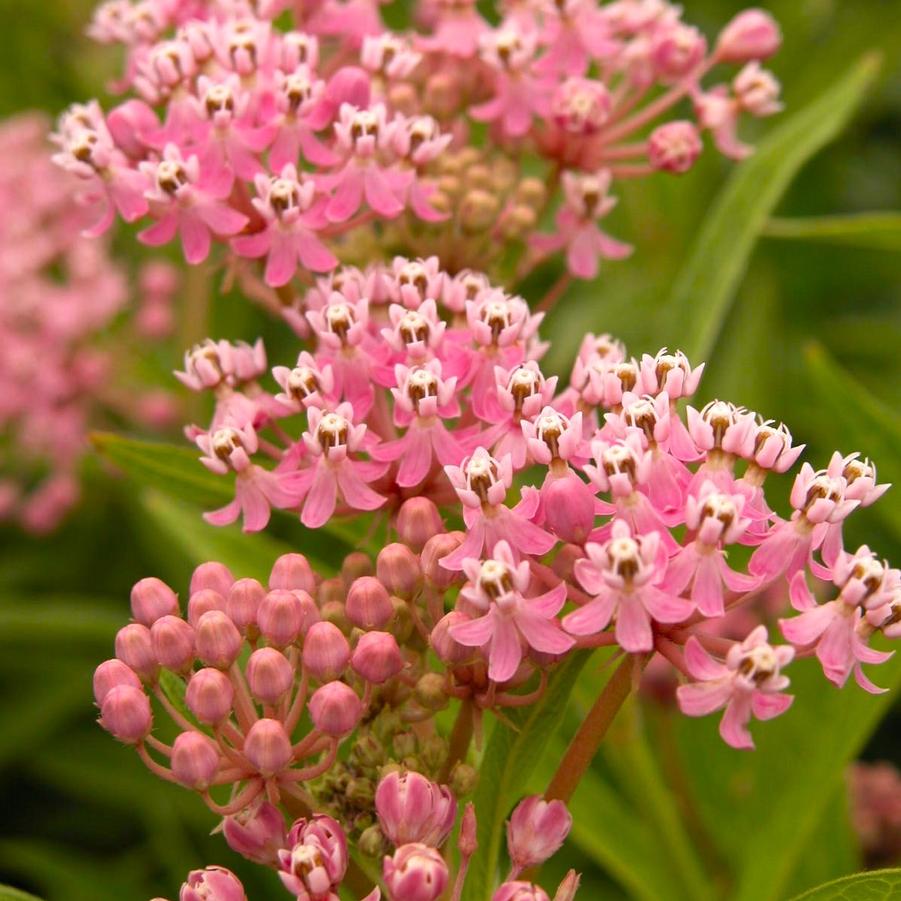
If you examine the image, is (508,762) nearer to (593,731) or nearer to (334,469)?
(593,731)

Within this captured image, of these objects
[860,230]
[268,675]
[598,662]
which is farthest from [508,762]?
[860,230]

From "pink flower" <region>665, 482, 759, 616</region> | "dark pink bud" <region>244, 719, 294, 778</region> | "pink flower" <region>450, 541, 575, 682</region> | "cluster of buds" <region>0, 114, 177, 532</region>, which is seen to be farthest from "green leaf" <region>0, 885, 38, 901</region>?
"cluster of buds" <region>0, 114, 177, 532</region>

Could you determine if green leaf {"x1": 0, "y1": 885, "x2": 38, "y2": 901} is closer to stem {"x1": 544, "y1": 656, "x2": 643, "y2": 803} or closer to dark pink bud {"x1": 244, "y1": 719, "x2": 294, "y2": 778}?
dark pink bud {"x1": 244, "y1": 719, "x2": 294, "y2": 778}

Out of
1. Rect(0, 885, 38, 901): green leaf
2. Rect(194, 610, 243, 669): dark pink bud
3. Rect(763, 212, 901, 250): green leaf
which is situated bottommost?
Rect(0, 885, 38, 901): green leaf

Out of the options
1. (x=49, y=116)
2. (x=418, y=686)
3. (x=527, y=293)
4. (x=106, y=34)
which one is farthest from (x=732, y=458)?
(x=49, y=116)

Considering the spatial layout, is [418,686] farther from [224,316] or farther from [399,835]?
[224,316]
